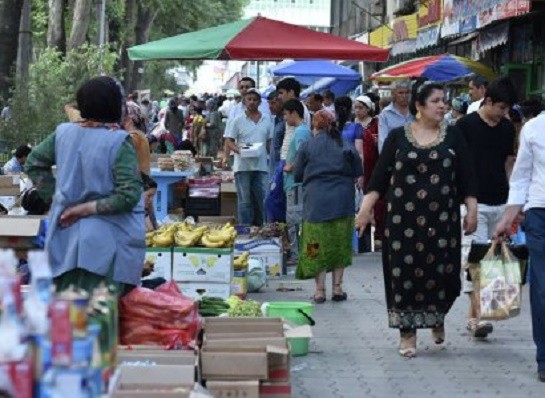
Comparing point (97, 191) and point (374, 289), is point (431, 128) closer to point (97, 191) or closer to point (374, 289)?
point (97, 191)

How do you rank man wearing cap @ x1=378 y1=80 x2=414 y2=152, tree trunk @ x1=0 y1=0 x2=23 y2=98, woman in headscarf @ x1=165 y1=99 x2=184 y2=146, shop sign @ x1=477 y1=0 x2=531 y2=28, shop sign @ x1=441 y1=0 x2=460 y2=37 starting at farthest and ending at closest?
1. woman in headscarf @ x1=165 y1=99 x2=184 y2=146
2. shop sign @ x1=441 y1=0 x2=460 y2=37
3. tree trunk @ x1=0 y1=0 x2=23 y2=98
4. shop sign @ x1=477 y1=0 x2=531 y2=28
5. man wearing cap @ x1=378 y1=80 x2=414 y2=152

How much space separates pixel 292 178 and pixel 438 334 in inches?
198

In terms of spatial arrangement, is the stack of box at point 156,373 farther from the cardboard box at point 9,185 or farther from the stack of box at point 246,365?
the cardboard box at point 9,185

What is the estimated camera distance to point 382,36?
144ft

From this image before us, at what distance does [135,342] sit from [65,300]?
344cm

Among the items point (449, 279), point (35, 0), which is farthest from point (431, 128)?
point (35, 0)

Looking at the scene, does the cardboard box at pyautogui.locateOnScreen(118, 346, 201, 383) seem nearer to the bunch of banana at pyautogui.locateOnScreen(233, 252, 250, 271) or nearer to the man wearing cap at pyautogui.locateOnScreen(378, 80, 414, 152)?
the bunch of banana at pyautogui.locateOnScreen(233, 252, 250, 271)

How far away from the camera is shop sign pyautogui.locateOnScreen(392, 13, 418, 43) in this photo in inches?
1430

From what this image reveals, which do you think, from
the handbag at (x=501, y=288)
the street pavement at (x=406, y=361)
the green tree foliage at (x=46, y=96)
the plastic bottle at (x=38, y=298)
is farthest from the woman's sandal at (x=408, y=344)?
the green tree foliage at (x=46, y=96)

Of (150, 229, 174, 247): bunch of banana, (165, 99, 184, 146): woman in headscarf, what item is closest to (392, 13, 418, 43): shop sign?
(165, 99, 184, 146): woman in headscarf

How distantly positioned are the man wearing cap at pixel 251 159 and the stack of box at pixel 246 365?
27.8 feet

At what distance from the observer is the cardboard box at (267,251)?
1417 centimetres

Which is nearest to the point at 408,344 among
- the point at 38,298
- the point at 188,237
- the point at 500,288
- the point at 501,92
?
the point at 500,288

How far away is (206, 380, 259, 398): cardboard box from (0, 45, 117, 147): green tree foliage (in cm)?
1376
